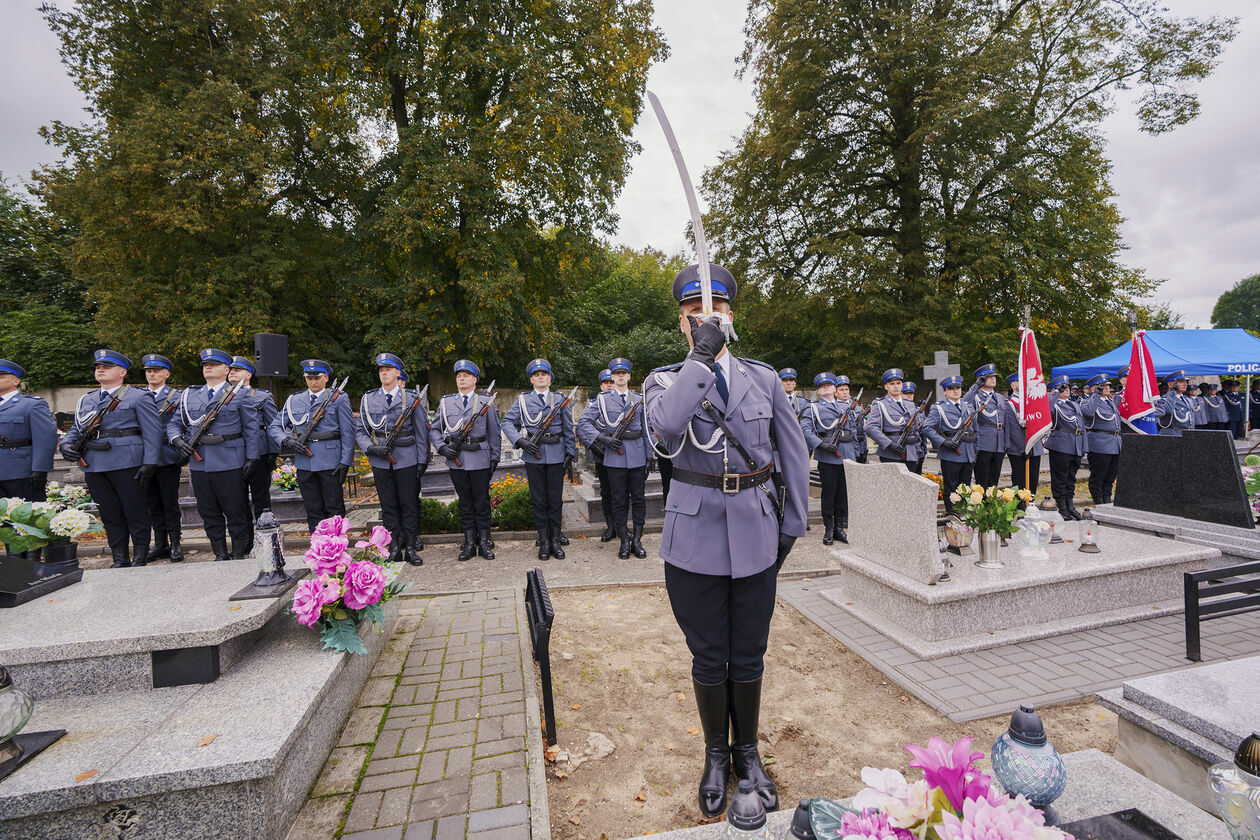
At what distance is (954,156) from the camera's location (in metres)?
18.5

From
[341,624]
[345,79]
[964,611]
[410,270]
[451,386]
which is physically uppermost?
[345,79]

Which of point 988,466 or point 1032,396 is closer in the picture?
point 1032,396

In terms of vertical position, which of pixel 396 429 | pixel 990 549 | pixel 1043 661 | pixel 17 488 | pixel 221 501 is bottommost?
pixel 1043 661

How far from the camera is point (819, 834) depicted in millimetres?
1475

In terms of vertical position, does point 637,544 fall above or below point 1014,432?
below

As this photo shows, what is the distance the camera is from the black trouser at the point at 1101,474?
1008 centimetres

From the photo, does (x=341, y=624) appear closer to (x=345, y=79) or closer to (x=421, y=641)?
(x=421, y=641)

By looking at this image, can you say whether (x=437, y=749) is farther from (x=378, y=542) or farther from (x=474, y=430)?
(x=474, y=430)

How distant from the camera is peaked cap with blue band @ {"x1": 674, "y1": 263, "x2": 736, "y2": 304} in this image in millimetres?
2777

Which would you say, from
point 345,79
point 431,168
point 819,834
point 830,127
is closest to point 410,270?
point 431,168

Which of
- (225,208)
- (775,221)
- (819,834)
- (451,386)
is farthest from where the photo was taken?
(775,221)

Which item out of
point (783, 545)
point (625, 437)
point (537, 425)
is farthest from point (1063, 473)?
point (783, 545)

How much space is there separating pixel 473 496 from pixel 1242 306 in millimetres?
90891

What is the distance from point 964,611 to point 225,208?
1999cm
